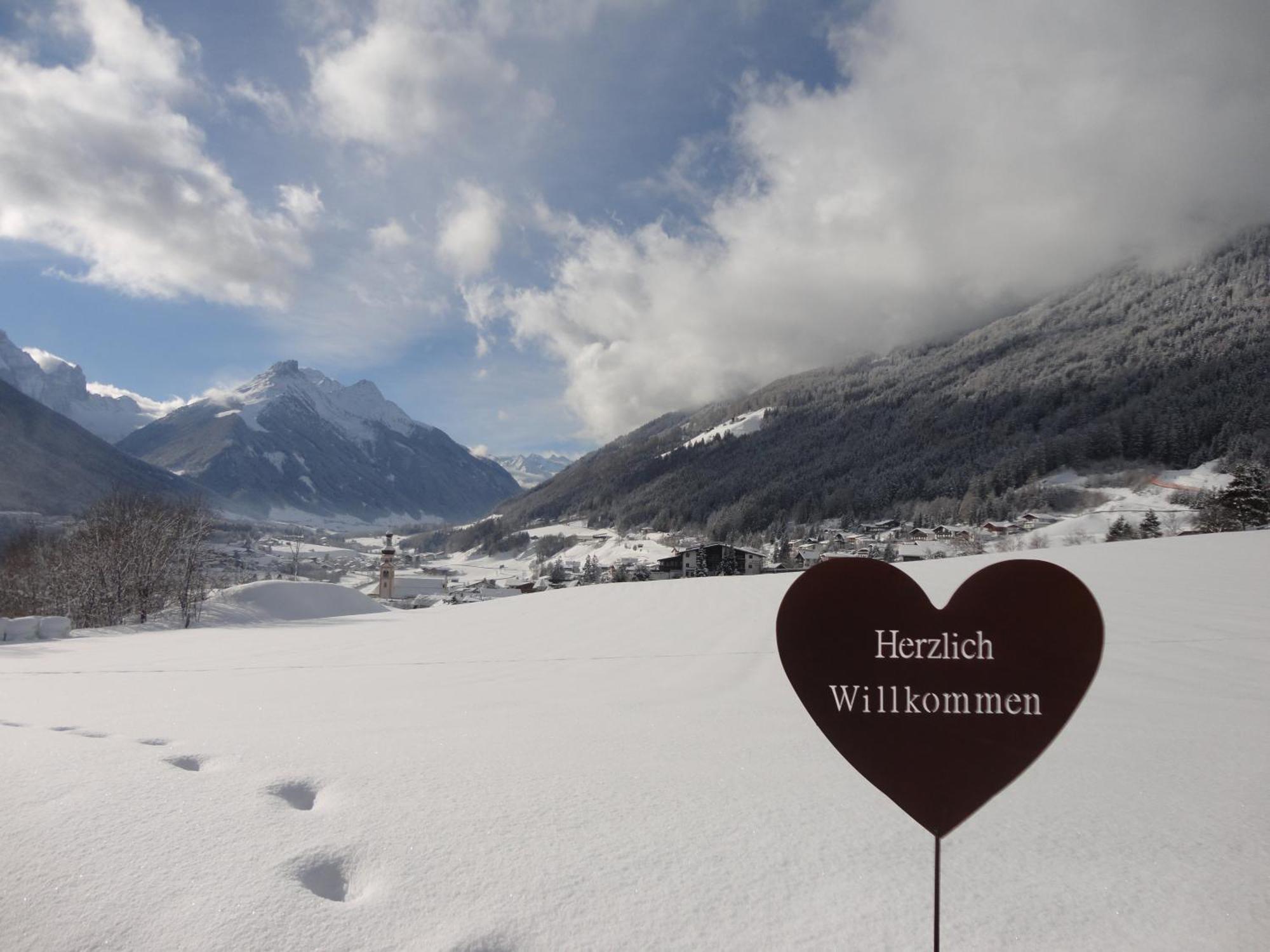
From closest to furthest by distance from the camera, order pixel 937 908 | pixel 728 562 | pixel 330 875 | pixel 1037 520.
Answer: pixel 937 908
pixel 330 875
pixel 728 562
pixel 1037 520

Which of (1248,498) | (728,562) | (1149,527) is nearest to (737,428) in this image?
(728,562)

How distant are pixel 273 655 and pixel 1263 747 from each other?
29.7 ft

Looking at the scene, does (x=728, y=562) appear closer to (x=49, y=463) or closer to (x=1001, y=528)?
(x=1001, y=528)

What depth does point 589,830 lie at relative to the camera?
2133mm

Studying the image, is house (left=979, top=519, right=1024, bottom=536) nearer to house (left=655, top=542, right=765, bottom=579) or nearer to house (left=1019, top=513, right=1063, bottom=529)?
house (left=1019, top=513, right=1063, bottom=529)

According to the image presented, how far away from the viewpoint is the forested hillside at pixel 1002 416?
85.4 meters

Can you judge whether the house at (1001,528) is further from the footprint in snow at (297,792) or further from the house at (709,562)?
the footprint in snow at (297,792)

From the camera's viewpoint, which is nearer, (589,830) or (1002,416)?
(589,830)

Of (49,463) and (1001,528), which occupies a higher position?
(49,463)

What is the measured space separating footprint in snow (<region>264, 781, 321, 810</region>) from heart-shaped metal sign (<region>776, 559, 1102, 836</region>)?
6.27 feet

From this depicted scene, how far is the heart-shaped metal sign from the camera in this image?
71.6 inches

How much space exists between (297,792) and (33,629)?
46.3 ft

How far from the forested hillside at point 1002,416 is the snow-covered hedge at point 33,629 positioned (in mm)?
80828

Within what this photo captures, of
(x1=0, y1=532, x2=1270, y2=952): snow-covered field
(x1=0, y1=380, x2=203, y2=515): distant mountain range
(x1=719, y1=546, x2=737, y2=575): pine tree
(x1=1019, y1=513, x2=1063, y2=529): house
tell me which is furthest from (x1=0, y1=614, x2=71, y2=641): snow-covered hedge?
Result: (x1=0, y1=380, x2=203, y2=515): distant mountain range
